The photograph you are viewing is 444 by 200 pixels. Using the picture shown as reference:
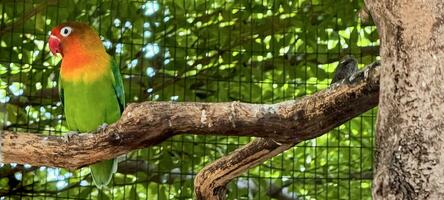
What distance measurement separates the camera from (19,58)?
3838 mm

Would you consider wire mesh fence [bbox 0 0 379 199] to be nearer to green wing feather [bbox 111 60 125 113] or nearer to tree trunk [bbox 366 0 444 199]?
green wing feather [bbox 111 60 125 113]

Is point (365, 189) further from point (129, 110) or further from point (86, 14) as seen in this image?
point (129, 110)

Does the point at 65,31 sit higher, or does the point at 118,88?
the point at 65,31


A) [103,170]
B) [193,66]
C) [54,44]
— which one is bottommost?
[103,170]

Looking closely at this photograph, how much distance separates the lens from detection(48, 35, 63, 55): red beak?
10.3ft

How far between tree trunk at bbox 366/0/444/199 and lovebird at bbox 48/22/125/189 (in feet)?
5.02

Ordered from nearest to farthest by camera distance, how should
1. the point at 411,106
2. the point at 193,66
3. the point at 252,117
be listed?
the point at 411,106
the point at 252,117
the point at 193,66

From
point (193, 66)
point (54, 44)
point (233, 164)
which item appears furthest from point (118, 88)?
point (233, 164)

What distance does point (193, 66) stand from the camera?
12.7 feet

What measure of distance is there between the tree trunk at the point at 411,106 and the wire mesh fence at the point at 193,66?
7.17ft

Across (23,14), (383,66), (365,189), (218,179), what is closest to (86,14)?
(23,14)

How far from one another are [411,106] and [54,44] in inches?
74.4

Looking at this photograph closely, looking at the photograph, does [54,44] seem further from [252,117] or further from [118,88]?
[252,117]

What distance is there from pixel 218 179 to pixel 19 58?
1948 mm
